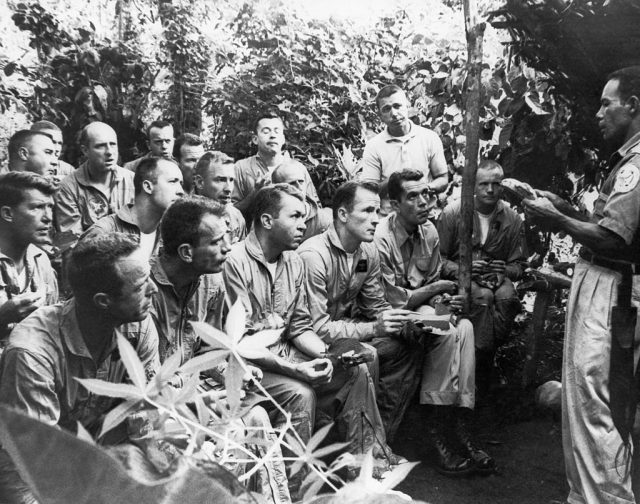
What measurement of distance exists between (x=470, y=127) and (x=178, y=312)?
232cm

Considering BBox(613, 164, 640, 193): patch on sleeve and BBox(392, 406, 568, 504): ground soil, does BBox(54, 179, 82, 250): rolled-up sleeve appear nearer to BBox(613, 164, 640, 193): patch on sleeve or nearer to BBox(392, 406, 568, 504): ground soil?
BBox(392, 406, 568, 504): ground soil

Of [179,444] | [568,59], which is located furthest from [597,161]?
[179,444]

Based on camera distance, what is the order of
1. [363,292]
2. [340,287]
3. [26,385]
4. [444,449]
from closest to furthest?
[26,385], [444,449], [340,287], [363,292]

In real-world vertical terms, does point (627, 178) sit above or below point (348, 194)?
above

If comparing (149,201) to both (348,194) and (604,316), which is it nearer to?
(348,194)

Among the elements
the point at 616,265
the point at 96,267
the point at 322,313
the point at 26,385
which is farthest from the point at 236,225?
the point at 26,385

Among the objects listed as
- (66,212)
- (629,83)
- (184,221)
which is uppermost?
(629,83)

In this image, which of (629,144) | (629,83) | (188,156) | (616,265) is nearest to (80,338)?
(616,265)

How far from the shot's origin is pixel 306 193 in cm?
553

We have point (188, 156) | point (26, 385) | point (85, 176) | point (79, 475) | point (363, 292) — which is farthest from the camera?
point (188, 156)

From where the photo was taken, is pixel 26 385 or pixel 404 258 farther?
pixel 404 258

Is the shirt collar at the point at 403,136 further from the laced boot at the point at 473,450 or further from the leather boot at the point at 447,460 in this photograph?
the leather boot at the point at 447,460

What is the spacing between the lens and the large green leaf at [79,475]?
55 centimetres

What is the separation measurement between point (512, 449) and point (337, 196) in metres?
1.87
